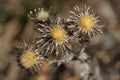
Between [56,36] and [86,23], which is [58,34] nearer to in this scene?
[56,36]

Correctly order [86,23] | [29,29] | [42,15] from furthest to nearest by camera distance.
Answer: [29,29]
[42,15]
[86,23]

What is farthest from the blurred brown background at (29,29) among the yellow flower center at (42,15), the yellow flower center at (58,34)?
the yellow flower center at (58,34)

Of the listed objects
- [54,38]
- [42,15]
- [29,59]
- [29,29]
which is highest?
[29,29]

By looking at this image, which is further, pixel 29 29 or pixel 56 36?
pixel 29 29

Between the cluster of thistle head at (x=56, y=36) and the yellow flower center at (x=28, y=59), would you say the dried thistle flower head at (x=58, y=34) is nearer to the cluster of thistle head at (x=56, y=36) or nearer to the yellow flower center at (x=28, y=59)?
the cluster of thistle head at (x=56, y=36)

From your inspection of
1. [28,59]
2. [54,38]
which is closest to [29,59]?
A: [28,59]

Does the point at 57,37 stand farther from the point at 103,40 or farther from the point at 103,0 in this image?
the point at 103,0

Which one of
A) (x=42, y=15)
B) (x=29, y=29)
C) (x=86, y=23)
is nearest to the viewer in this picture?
(x=86, y=23)

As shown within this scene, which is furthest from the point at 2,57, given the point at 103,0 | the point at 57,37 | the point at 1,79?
the point at 57,37

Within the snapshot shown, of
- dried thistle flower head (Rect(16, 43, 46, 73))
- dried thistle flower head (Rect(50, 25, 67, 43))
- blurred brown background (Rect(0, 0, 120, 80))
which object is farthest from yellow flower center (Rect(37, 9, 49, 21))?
blurred brown background (Rect(0, 0, 120, 80))
